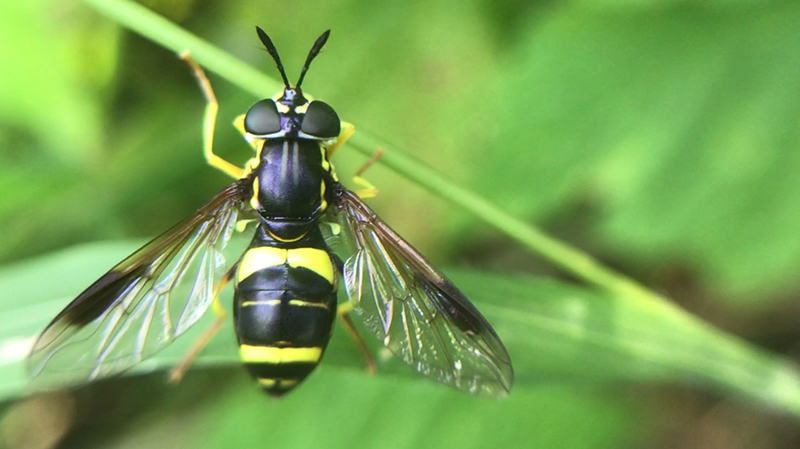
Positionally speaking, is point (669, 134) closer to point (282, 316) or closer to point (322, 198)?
point (322, 198)

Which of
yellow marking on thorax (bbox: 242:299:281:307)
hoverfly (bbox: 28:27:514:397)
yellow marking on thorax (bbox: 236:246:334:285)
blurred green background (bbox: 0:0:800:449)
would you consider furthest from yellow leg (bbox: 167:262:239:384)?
blurred green background (bbox: 0:0:800:449)

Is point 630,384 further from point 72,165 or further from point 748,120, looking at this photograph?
→ point 72,165

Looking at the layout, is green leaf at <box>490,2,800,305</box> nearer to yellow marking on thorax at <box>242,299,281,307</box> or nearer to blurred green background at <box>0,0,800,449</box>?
blurred green background at <box>0,0,800,449</box>

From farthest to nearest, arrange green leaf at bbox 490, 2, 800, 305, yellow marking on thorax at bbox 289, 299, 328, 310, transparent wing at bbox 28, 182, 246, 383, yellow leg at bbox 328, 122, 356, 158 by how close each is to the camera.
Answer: green leaf at bbox 490, 2, 800, 305 → yellow leg at bbox 328, 122, 356, 158 → yellow marking on thorax at bbox 289, 299, 328, 310 → transparent wing at bbox 28, 182, 246, 383

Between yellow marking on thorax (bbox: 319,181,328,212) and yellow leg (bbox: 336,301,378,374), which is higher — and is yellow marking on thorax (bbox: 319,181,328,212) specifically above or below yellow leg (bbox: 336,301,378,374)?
above

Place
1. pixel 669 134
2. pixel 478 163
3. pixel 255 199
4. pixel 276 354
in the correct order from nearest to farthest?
pixel 276 354 < pixel 255 199 < pixel 669 134 < pixel 478 163

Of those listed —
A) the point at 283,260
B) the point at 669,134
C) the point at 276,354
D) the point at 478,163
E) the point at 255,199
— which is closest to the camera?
the point at 276,354

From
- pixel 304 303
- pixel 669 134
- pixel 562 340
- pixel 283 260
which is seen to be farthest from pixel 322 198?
pixel 669 134
